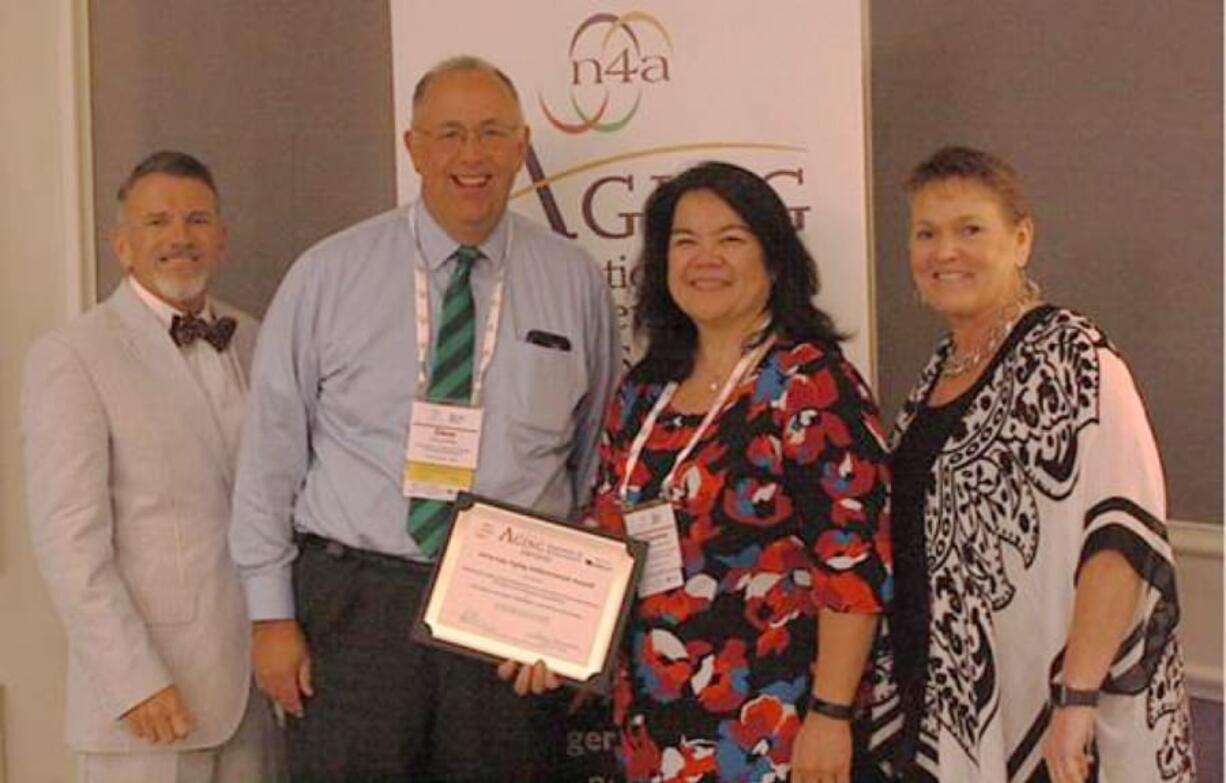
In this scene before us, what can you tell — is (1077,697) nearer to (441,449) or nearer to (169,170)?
(441,449)

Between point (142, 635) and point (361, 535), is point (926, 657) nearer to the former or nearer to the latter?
point (361, 535)

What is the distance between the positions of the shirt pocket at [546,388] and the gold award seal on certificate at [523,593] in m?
0.22

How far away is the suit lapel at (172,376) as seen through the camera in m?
2.76

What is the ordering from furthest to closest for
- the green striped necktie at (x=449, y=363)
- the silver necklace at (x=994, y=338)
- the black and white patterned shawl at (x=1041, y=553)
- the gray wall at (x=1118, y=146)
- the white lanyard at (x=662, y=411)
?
1. the gray wall at (x=1118, y=146)
2. the green striped necktie at (x=449, y=363)
3. the white lanyard at (x=662, y=411)
4. the silver necklace at (x=994, y=338)
5. the black and white patterned shawl at (x=1041, y=553)

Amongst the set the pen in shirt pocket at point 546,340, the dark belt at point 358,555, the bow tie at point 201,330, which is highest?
the bow tie at point 201,330

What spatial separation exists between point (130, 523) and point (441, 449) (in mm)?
586

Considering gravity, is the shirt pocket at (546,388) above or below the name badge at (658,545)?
above

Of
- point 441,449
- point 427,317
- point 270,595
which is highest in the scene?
point 427,317

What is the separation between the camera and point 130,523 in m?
2.71

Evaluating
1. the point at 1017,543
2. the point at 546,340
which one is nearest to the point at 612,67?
the point at 546,340

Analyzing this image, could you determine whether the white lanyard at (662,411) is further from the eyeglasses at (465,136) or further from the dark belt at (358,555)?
the eyeglasses at (465,136)

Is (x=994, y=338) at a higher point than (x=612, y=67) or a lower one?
lower

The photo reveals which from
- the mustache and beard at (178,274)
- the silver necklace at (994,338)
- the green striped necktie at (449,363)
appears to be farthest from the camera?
the mustache and beard at (178,274)

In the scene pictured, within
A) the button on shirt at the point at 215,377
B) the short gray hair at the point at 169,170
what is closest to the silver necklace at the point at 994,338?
the button on shirt at the point at 215,377
